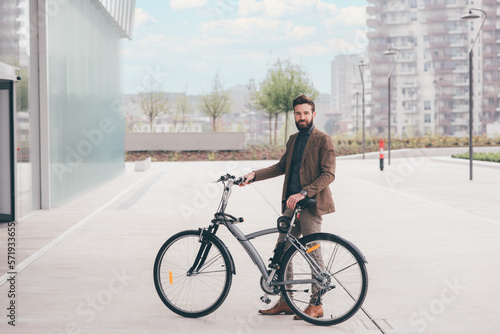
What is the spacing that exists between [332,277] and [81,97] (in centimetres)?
1325

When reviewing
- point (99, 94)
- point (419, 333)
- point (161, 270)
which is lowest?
point (419, 333)

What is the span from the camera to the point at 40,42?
43.2ft

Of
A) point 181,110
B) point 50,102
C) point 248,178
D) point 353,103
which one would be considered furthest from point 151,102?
point 353,103

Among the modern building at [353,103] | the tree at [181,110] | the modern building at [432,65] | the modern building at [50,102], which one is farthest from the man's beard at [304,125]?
the modern building at [432,65]

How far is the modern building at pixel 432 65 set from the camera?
315 ft

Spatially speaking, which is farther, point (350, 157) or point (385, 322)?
point (350, 157)

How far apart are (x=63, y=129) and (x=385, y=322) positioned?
1116 cm

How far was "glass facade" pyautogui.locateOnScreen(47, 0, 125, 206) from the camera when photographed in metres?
14.0

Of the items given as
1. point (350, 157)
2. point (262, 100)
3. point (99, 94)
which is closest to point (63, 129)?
point (99, 94)

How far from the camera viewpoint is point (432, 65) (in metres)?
103

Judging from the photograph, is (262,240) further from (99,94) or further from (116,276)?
(99,94)

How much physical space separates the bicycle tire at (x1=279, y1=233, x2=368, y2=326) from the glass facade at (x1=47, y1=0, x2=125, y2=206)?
959cm

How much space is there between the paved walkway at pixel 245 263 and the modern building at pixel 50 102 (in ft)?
A: 2.32

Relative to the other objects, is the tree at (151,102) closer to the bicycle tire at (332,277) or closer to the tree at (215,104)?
the tree at (215,104)
